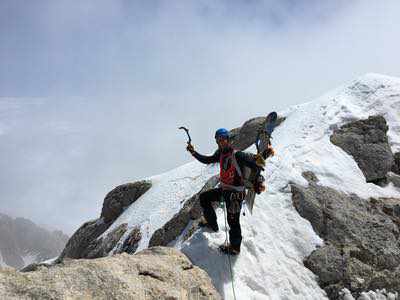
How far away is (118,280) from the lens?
29.2ft

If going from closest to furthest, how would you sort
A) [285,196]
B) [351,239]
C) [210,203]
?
1. [210,203]
2. [351,239]
3. [285,196]

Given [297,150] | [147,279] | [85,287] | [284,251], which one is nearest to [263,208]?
[284,251]

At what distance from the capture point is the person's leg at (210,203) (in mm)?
12266

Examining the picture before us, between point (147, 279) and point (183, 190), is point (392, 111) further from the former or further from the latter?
point (147, 279)

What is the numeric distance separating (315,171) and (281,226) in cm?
354

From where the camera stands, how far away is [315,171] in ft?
53.8

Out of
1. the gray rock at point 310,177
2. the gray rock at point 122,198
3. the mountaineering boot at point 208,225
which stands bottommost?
the gray rock at point 122,198

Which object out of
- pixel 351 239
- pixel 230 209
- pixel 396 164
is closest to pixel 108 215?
pixel 396 164

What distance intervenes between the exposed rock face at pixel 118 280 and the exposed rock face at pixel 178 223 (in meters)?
6.45

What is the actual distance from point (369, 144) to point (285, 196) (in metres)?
5.58

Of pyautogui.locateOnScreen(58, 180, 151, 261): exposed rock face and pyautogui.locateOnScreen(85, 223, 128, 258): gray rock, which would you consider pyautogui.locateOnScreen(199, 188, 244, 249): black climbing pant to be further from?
pyautogui.locateOnScreen(58, 180, 151, 261): exposed rock face

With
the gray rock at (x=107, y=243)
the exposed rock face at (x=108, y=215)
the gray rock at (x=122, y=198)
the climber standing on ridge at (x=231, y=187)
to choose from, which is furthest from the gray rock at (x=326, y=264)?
the gray rock at (x=122, y=198)

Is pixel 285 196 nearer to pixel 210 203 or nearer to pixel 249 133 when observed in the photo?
pixel 210 203

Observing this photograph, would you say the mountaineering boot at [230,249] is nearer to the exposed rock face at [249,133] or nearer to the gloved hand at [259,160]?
the gloved hand at [259,160]
